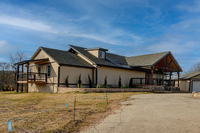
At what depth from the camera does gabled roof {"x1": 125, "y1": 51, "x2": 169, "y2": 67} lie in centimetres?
2647

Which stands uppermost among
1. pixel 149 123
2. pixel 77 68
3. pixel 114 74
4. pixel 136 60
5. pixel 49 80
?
pixel 136 60

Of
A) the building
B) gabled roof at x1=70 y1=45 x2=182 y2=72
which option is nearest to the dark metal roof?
the building

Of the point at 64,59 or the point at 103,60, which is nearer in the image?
the point at 64,59

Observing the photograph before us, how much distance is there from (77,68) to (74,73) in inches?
26.3

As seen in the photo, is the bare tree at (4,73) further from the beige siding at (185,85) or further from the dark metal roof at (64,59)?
the beige siding at (185,85)

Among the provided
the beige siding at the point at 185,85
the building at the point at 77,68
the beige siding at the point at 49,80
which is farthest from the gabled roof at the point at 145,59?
the beige siding at the point at 49,80

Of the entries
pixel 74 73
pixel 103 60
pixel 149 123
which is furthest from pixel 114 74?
pixel 149 123

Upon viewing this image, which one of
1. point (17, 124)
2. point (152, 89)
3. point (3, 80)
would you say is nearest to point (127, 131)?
point (17, 124)

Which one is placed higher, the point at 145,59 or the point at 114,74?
the point at 145,59

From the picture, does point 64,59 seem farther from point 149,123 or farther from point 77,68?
point 149,123

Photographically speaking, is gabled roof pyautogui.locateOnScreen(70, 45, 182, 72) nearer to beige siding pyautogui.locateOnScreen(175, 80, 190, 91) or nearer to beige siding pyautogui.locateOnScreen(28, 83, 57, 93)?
beige siding pyautogui.locateOnScreen(175, 80, 190, 91)

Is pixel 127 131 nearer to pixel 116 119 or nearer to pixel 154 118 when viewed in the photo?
Result: pixel 116 119

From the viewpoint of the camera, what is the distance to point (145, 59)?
28609 mm

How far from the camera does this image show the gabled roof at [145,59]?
26.5 metres
